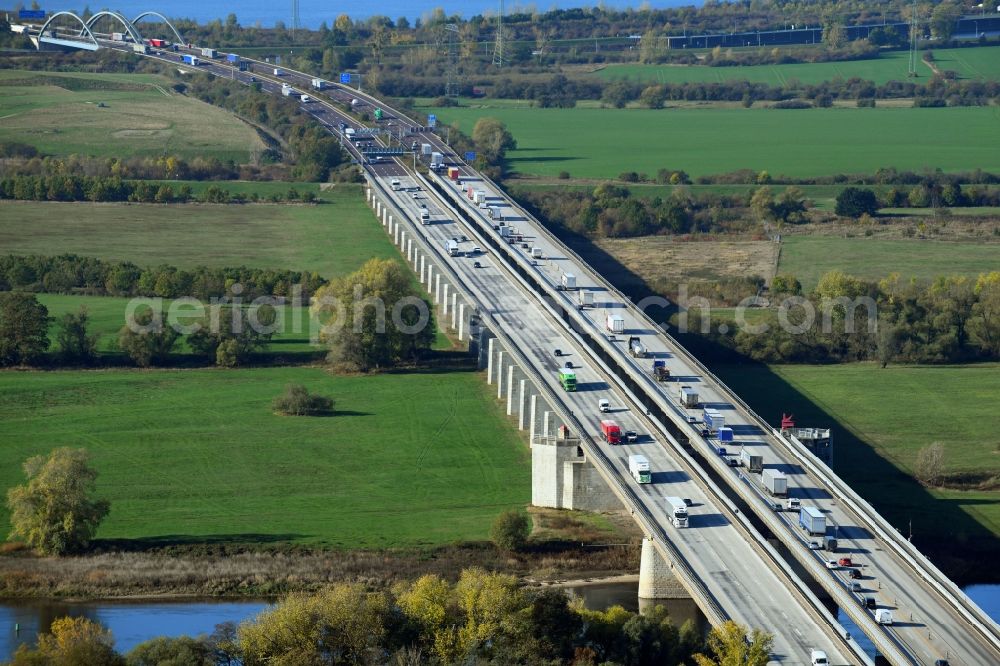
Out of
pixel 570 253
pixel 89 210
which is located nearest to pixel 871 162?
pixel 570 253

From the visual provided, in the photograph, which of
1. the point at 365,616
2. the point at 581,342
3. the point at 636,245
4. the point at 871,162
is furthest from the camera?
the point at 871,162

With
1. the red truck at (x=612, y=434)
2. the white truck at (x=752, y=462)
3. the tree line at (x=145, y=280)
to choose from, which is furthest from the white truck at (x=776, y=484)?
the tree line at (x=145, y=280)

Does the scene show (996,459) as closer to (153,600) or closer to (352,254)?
(153,600)

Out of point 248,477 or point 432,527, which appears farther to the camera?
point 248,477

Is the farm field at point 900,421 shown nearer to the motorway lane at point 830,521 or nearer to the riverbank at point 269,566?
the motorway lane at point 830,521

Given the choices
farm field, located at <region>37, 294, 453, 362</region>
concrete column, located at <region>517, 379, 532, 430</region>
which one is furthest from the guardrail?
farm field, located at <region>37, 294, 453, 362</region>

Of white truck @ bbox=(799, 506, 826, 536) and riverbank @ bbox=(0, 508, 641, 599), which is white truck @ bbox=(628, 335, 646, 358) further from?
white truck @ bbox=(799, 506, 826, 536)

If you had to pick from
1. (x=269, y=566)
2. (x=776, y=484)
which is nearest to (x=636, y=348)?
(x=776, y=484)
